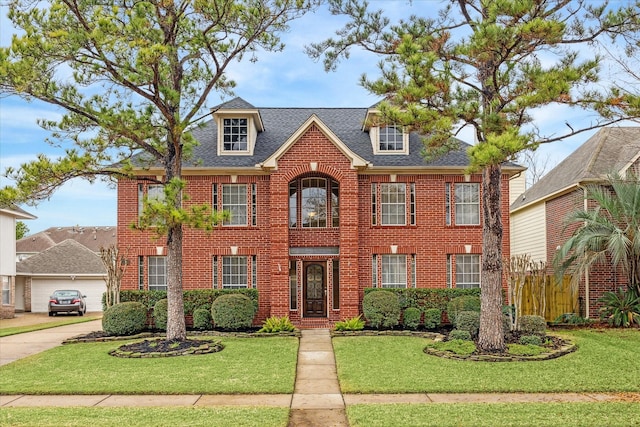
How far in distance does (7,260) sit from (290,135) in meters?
18.4

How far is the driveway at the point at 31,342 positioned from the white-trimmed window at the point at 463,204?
43.7ft

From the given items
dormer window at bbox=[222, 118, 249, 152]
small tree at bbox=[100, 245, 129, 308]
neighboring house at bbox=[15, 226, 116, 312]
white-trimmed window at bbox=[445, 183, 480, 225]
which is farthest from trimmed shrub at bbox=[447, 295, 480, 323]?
neighboring house at bbox=[15, 226, 116, 312]

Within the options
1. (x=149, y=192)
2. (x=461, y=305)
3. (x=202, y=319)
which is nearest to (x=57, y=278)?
(x=149, y=192)

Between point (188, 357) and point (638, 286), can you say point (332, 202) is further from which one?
point (638, 286)

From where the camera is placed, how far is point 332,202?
20.8 meters

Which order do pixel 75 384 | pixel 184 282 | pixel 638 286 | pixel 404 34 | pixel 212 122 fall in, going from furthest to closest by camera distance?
1. pixel 212 122
2. pixel 184 282
3. pixel 638 286
4. pixel 404 34
5. pixel 75 384

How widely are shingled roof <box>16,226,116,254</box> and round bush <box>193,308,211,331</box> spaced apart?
28923mm

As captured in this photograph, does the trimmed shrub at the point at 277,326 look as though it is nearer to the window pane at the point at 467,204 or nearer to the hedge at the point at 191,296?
the hedge at the point at 191,296

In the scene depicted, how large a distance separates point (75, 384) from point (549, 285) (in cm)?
1552

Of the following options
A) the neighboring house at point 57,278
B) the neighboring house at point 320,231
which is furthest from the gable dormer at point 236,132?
the neighboring house at point 57,278

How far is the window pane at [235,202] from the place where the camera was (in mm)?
20709

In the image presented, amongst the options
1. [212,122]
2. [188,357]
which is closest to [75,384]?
[188,357]

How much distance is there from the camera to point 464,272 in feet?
68.0

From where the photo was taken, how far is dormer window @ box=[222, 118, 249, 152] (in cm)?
2133
